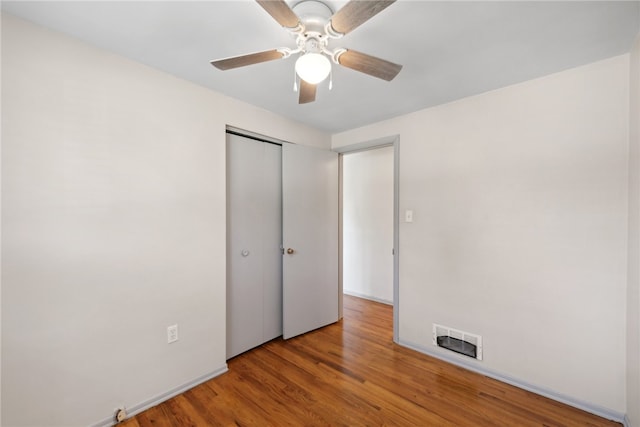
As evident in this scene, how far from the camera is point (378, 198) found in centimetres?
400

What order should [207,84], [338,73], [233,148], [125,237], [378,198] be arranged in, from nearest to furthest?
[125,237] → [338,73] → [207,84] → [233,148] → [378,198]

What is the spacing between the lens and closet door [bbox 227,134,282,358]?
2.38 metres

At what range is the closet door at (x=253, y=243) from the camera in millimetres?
2377

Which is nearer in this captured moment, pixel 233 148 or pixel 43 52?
pixel 43 52

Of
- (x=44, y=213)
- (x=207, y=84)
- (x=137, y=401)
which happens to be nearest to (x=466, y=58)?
(x=207, y=84)

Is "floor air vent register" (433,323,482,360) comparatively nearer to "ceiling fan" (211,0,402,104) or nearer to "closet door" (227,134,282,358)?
"closet door" (227,134,282,358)

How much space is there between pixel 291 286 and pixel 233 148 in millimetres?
1486

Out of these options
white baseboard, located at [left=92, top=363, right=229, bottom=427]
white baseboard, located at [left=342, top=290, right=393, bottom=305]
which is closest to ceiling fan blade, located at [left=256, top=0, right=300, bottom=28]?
white baseboard, located at [left=92, top=363, right=229, bottom=427]

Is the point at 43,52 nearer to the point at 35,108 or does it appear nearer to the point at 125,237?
the point at 35,108

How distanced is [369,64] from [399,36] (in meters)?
0.33

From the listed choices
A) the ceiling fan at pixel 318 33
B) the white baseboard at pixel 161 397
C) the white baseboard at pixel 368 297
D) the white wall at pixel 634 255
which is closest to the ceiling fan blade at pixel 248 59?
the ceiling fan at pixel 318 33

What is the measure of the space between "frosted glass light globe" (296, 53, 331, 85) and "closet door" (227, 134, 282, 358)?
1368 mm

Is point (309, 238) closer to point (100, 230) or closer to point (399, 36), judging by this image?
point (100, 230)

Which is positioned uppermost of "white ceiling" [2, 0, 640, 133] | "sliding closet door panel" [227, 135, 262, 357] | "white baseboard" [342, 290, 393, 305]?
"white ceiling" [2, 0, 640, 133]
